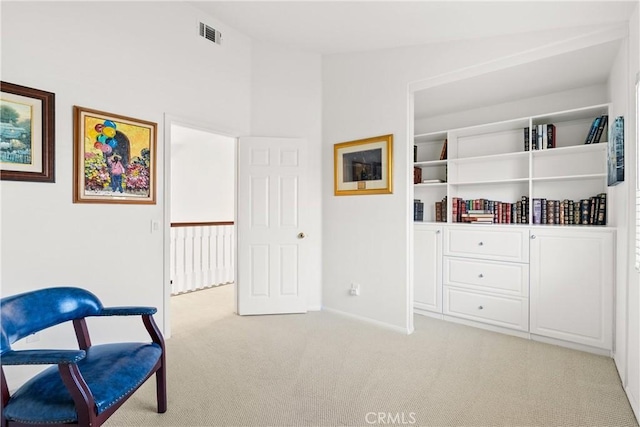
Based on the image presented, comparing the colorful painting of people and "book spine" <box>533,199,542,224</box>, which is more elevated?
the colorful painting of people

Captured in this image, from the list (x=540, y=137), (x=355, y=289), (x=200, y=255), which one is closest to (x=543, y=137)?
(x=540, y=137)

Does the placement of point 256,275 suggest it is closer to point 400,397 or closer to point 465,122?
point 400,397

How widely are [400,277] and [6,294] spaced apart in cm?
297

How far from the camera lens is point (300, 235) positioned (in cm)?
376

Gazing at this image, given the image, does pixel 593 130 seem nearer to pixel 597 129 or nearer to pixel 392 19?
pixel 597 129

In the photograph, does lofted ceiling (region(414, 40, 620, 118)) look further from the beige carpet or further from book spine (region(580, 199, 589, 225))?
the beige carpet

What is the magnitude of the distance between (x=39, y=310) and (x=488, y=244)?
3.39 meters

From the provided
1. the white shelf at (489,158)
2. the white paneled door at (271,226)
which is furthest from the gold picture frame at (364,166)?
the white shelf at (489,158)

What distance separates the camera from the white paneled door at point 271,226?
366 centimetres

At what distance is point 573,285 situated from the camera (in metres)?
2.79

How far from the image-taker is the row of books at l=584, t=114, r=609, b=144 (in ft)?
9.46

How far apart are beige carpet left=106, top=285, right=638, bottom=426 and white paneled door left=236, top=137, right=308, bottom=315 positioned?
1.51 ft

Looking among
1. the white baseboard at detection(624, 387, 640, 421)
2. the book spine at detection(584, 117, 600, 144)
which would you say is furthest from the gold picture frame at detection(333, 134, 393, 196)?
the white baseboard at detection(624, 387, 640, 421)

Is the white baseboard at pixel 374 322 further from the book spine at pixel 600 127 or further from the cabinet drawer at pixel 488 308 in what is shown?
the book spine at pixel 600 127
